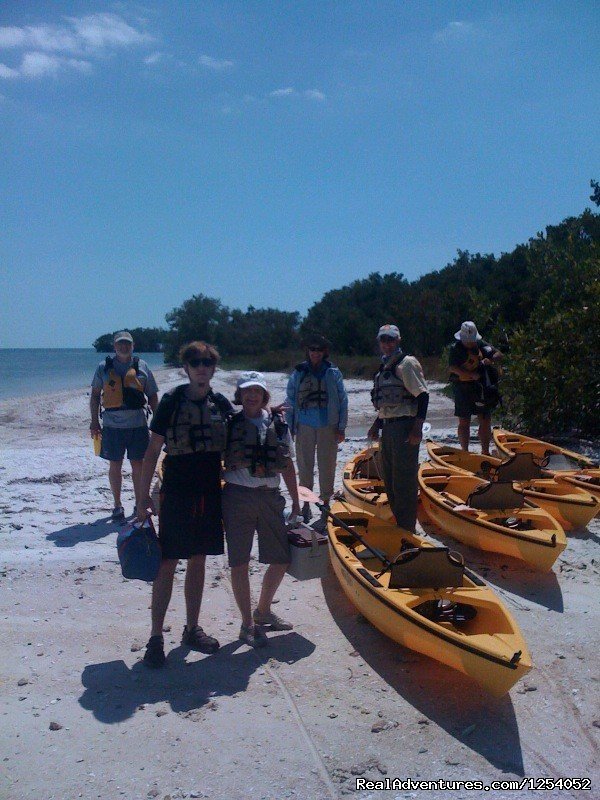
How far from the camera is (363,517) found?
5.99 metres

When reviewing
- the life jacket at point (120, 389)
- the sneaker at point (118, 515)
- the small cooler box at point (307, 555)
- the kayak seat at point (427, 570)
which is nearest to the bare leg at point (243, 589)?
the small cooler box at point (307, 555)

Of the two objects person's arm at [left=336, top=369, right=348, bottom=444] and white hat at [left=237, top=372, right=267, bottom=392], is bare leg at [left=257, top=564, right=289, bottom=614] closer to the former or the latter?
white hat at [left=237, top=372, right=267, bottom=392]

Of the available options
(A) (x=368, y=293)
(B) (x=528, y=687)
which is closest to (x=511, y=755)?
(B) (x=528, y=687)

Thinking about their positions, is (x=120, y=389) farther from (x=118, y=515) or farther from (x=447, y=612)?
(x=447, y=612)

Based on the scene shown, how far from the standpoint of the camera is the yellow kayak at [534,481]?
6875 millimetres

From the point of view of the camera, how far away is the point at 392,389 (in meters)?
5.94

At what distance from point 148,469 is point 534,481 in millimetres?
Answer: 4917

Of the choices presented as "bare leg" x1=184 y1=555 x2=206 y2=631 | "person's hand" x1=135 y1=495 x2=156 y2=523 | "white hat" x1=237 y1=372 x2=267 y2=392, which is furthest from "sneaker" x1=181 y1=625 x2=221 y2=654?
"white hat" x1=237 y1=372 x2=267 y2=392

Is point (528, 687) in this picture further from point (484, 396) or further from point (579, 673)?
point (484, 396)

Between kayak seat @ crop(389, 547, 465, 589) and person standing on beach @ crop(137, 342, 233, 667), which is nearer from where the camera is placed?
person standing on beach @ crop(137, 342, 233, 667)

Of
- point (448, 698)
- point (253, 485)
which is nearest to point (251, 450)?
point (253, 485)

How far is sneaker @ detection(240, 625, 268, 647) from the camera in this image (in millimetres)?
4535

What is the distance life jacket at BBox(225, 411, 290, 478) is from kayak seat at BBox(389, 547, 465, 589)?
1052 mm

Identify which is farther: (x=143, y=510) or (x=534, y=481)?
(x=534, y=481)
